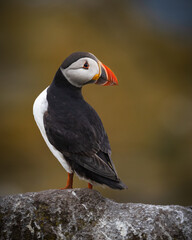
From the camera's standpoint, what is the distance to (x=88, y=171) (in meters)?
3.20

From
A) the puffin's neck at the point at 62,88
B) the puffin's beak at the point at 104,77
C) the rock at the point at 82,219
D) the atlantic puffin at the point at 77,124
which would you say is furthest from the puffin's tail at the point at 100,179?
the puffin's beak at the point at 104,77

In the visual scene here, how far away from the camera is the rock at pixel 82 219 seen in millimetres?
2975

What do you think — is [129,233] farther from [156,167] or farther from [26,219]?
[156,167]

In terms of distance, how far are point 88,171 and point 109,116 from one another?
187 inches

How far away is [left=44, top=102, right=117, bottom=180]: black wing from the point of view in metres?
3.17

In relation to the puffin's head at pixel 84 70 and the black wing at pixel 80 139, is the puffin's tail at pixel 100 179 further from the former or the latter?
the puffin's head at pixel 84 70

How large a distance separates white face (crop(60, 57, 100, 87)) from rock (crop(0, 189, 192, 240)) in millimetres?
925

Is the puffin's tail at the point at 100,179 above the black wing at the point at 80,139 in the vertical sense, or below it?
below

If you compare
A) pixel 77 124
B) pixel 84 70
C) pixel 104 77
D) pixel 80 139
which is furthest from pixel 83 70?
pixel 80 139

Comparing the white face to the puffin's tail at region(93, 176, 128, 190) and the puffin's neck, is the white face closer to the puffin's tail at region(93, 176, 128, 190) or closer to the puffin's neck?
the puffin's neck

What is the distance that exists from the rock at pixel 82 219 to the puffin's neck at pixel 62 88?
2.67ft

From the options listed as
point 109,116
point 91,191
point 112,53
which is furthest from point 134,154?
point 91,191

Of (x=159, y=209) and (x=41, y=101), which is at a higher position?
(x=41, y=101)

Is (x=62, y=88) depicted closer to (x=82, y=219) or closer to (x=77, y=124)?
(x=77, y=124)
